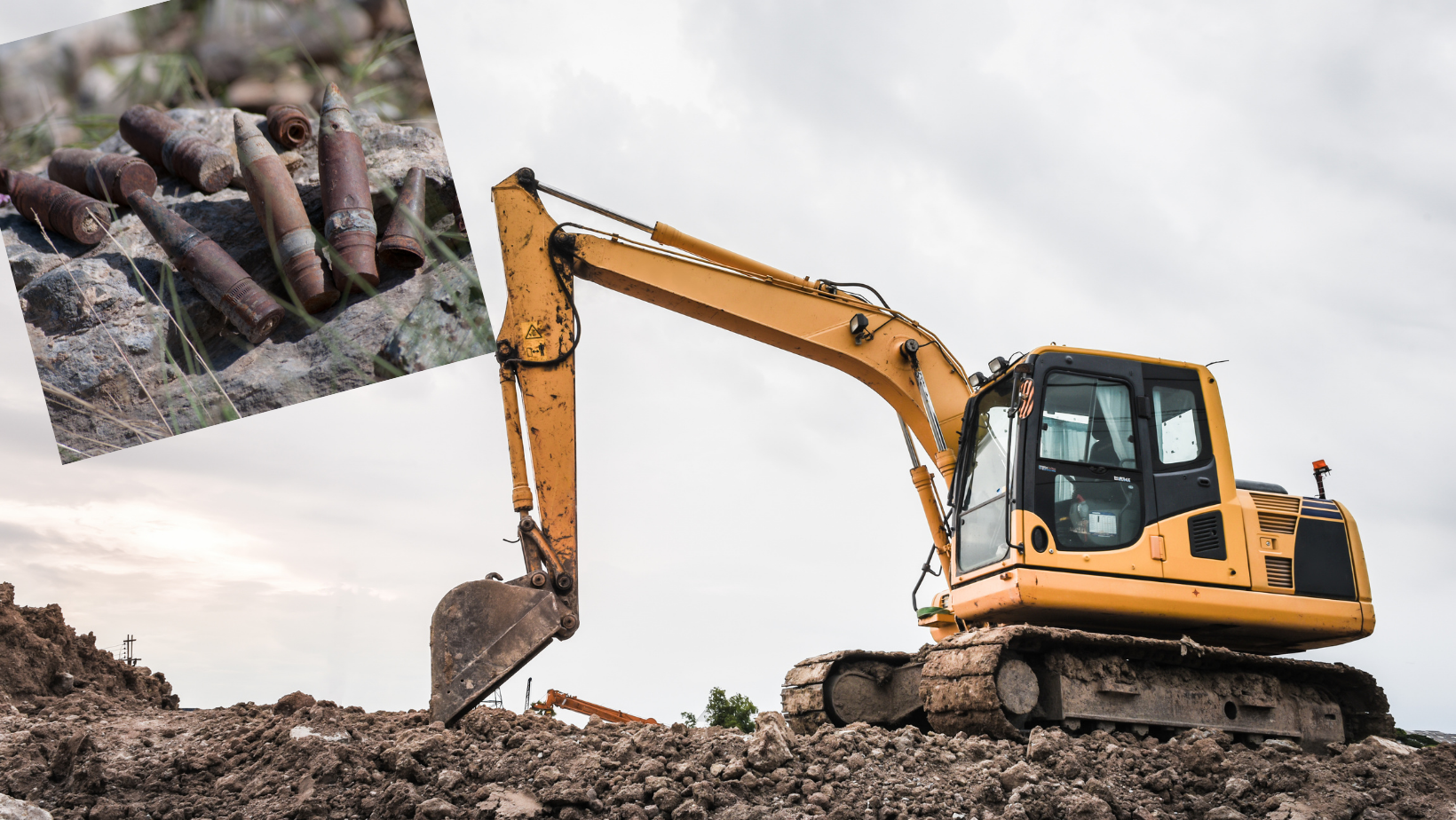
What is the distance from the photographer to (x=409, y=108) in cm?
751

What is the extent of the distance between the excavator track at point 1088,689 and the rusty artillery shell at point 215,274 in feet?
15.3

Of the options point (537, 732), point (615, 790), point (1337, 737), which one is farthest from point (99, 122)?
point (1337, 737)

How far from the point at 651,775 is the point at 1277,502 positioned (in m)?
4.72

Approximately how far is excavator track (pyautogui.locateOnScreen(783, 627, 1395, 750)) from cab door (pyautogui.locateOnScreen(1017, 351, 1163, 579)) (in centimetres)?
48

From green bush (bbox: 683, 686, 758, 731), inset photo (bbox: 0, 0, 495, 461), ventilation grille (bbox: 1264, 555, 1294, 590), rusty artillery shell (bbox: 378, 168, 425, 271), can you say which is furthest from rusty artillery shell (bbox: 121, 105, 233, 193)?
green bush (bbox: 683, 686, 758, 731)

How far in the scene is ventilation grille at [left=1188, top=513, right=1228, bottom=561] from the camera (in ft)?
21.0

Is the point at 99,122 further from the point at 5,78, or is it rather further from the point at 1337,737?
the point at 1337,737

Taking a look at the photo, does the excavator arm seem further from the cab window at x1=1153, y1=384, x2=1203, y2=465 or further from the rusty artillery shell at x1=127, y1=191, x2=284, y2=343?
the rusty artillery shell at x1=127, y1=191, x2=284, y2=343

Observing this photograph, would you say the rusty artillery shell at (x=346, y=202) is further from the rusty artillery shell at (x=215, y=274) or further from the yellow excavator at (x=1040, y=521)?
the yellow excavator at (x=1040, y=521)

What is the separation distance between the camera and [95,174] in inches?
280

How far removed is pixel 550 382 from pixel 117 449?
10.4 ft

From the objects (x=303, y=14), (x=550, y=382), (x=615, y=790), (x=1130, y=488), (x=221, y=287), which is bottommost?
(x=615, y=790)

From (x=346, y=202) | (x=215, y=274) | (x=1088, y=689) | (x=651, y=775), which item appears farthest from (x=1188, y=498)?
(x=215, y=274)

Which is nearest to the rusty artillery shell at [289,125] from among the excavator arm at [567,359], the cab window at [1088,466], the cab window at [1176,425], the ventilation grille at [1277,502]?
the excavator arm at [567,359]
